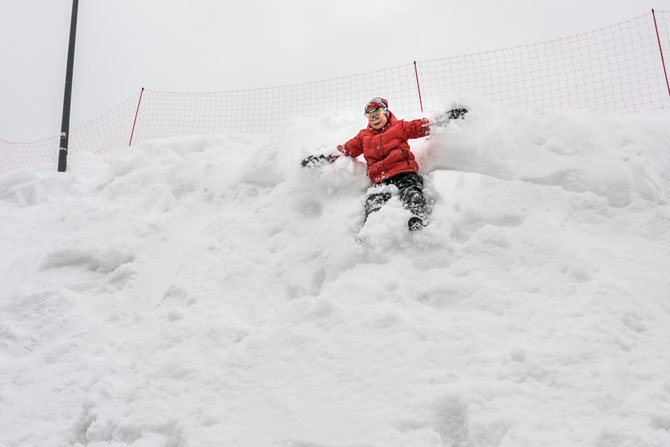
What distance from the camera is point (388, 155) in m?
4.07

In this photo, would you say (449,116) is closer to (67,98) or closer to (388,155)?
(388,155)

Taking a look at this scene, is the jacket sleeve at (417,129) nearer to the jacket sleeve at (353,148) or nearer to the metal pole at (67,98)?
the jacket sleeve at (353,148)

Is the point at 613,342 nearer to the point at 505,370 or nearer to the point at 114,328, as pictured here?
the point at 505,370

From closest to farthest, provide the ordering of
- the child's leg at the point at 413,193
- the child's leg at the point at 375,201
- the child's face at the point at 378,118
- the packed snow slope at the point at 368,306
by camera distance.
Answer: the packed snow slope at the point at 368,306
the child's leg at the point at 413,193
the child's leg at the point at 375,201
the child's face at the point at 378,118

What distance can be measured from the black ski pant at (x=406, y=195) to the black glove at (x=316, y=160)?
630mm

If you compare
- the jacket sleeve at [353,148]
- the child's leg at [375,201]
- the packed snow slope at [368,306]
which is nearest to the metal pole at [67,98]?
the packed snow slope at [368,306]

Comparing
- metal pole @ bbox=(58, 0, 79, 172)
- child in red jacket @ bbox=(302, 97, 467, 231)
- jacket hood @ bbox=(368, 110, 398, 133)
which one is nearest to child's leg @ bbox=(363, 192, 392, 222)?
child in red jacket @ bbox=(302, 97, 467, 231)

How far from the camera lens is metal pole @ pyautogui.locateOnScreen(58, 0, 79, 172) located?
25.4 ft

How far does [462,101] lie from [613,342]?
247 cm

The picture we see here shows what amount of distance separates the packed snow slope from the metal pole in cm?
346

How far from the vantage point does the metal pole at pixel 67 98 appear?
773 cm

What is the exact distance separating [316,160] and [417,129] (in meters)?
1.04

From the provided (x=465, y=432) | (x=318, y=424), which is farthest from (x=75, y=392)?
(x=465, y=432)

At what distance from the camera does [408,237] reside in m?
3.35
